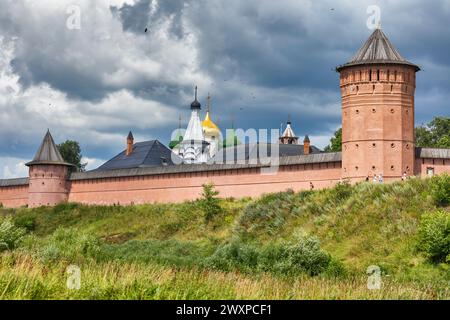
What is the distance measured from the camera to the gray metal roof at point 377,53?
26.2 meters

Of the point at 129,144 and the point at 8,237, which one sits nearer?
the point at 8,237

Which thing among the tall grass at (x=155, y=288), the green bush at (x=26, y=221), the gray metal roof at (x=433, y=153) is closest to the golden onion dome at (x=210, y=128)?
the green bush at (x=26, y=221)

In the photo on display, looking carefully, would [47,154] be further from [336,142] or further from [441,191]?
[441,191]

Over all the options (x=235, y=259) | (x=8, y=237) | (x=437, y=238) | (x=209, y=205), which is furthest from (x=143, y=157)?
(x=437, y=238)

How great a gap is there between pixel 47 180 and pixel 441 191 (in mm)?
21794

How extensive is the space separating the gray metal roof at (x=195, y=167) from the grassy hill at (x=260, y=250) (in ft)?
4.76

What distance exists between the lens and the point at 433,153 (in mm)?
26594

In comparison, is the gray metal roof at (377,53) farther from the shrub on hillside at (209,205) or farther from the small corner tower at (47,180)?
the small corner tower at (47,180)

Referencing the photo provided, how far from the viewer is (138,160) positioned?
4216 centimetres

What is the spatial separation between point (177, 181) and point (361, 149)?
30.9ft

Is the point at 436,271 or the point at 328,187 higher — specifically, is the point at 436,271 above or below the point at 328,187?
below

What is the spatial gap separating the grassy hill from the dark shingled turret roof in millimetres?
6823
